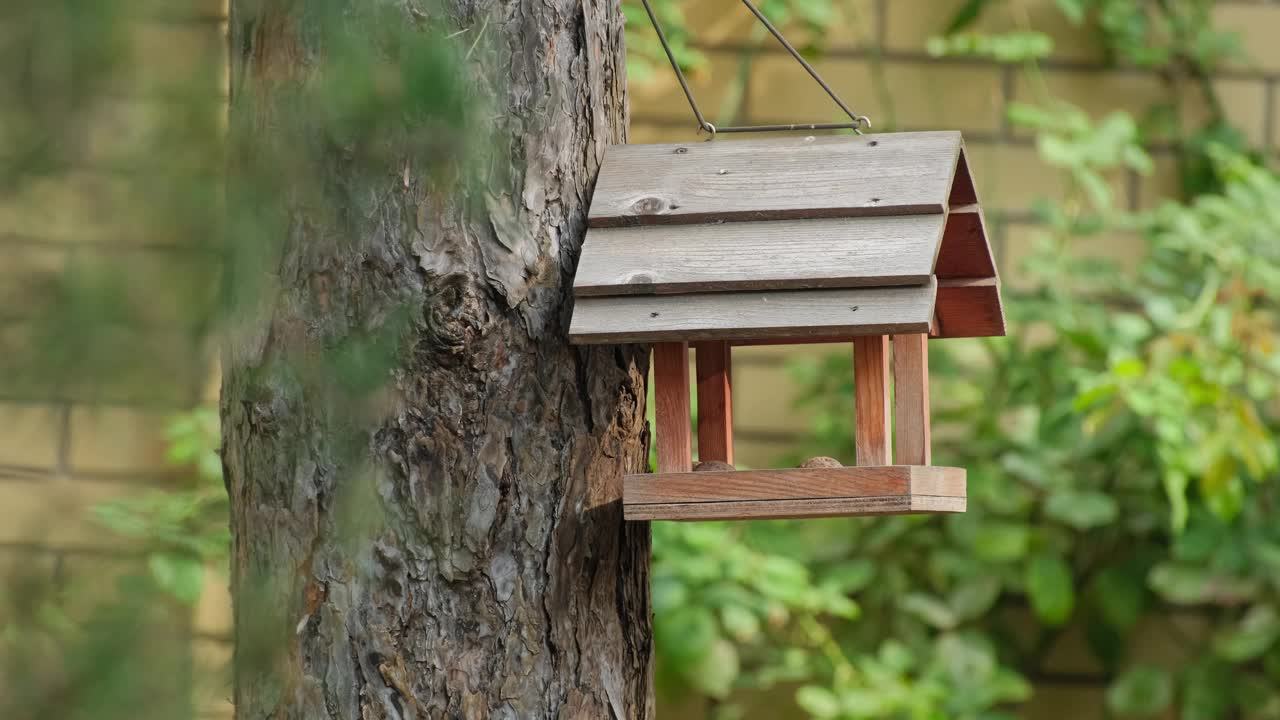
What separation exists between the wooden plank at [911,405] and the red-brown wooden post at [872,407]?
0.02 metres

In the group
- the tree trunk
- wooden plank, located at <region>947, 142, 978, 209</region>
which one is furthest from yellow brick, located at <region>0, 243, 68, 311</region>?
wooden plank, located at <region>947, 142, 978, 209</region>

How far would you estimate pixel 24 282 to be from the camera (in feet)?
1.74

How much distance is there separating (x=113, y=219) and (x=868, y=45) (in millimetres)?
2851

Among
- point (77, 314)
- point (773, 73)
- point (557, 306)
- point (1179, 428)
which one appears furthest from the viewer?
point (773, 73)

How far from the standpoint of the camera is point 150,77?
0.51 metres

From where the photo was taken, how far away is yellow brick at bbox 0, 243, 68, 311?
0.53 meters

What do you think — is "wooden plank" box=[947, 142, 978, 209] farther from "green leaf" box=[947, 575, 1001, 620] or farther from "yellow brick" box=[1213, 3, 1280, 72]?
"yellow brick" box=[1213, 3, 1280, 72]

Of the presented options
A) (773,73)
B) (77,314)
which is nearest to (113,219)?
(77,314)

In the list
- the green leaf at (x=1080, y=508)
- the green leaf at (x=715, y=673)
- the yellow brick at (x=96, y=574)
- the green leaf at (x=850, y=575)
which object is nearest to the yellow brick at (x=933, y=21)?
the green leaf at (x=1080, y=508)

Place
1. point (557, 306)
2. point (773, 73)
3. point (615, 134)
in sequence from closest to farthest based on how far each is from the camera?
point (557, 306), point (615, 134), point (773, 73)

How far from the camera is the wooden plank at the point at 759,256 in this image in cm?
137

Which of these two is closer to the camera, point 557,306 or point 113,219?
point 113,219

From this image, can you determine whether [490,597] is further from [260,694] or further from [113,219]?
[113,219]

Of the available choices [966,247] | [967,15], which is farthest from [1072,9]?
[966,247]
